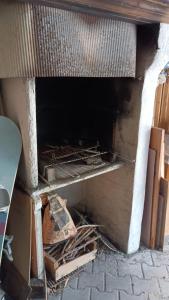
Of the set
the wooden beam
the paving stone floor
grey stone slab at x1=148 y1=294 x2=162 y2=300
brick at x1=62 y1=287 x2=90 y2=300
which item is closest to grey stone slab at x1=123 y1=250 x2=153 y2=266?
the paving stone floor

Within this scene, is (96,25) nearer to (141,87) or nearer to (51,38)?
(51,38)

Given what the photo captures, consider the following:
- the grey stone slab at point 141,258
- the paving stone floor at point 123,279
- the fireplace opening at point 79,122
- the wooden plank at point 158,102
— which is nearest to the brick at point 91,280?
the paving stone floor at point 123,279

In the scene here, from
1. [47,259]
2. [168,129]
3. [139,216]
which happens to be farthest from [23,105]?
[168,129]

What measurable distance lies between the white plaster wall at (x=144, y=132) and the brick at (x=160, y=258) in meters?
0.14

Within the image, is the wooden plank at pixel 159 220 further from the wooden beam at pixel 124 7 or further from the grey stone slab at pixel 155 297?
the wooden beam at pixel 124 7

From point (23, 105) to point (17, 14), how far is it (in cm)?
38

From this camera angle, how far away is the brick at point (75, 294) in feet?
5.16

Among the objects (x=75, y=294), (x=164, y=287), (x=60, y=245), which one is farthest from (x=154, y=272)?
(x=60, y=245)

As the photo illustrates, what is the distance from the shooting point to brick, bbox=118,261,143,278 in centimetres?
175

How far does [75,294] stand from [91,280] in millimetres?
148

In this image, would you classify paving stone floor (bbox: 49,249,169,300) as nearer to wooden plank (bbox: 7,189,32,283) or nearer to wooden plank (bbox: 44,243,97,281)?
wooden plank (bbox: 44,243,97,281)

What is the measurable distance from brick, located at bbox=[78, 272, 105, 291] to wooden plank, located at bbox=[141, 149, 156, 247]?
18.1 inches

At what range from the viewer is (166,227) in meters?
1.91

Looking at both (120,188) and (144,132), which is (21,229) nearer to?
(120,188)
